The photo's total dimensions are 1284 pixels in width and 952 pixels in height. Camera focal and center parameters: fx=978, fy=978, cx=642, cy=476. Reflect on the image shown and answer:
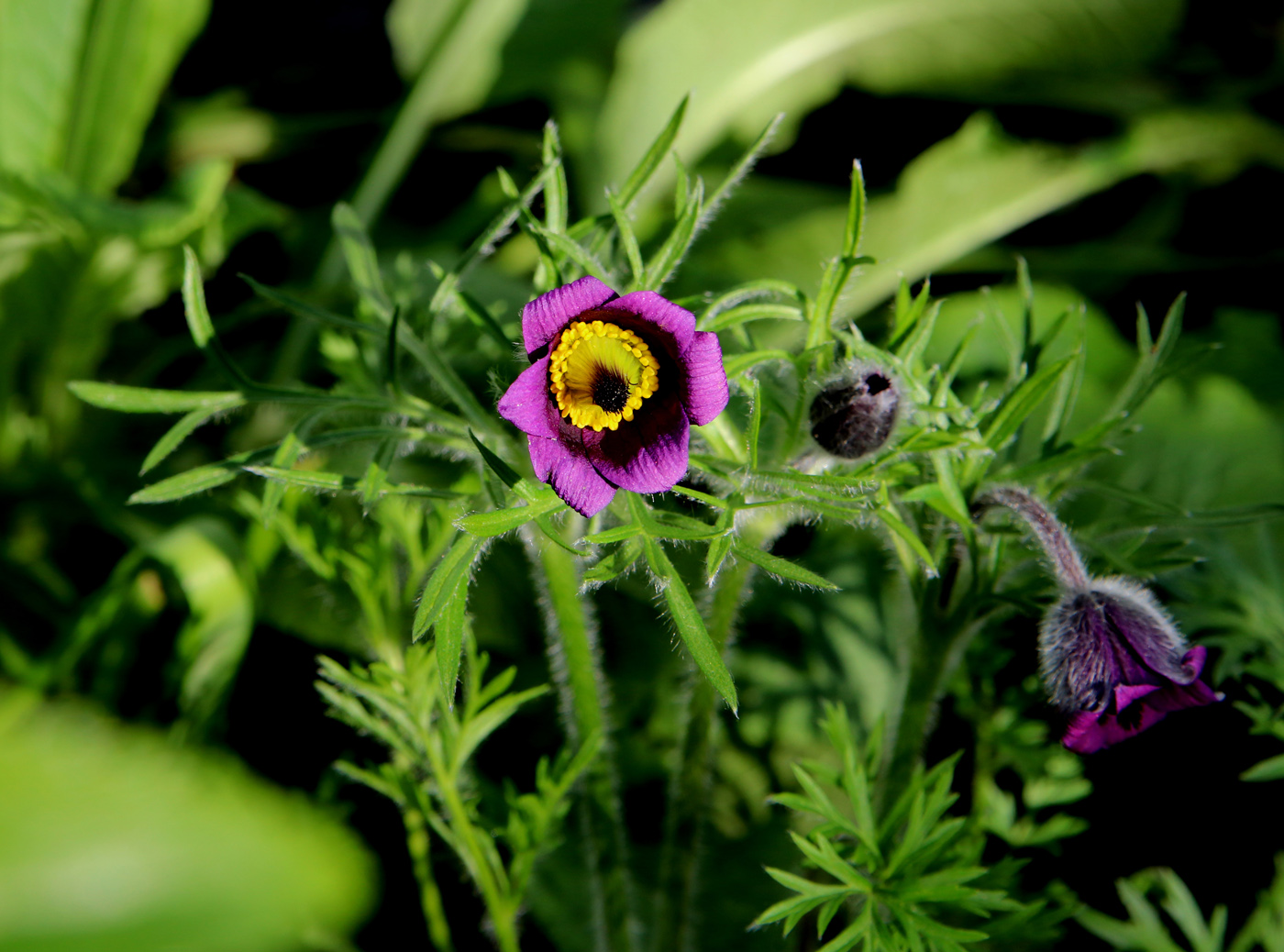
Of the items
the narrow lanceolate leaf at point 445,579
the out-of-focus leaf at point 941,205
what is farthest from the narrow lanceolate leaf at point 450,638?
the out-of-focus leaf at point 941,205

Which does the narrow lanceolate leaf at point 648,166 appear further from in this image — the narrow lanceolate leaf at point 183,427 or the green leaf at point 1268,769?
the green leaf at point 1268,769

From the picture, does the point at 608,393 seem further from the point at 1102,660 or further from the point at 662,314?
the point at 1102,660

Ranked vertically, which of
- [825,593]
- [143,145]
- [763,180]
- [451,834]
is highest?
[763,180]

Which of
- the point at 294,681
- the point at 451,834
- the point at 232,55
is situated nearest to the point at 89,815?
the point at 451,834

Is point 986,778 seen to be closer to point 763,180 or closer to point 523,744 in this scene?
point 523,744

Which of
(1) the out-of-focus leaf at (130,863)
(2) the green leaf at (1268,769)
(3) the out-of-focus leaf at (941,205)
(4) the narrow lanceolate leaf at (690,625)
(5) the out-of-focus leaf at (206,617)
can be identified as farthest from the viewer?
(3) the out-of-focus leaf at (941,205)

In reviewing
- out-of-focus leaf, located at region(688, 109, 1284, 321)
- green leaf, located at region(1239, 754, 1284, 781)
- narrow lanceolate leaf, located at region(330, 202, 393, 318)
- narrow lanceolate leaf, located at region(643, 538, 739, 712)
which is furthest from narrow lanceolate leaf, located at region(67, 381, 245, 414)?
green leaf, located at region(1239, 754, 1284, 781)

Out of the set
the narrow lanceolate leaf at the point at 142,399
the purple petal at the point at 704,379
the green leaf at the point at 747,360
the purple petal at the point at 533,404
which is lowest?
the narrow lanceolate leaf at the point at 142,399

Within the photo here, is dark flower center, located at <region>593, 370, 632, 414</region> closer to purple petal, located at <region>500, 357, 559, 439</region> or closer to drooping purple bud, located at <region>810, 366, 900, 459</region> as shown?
purple petal, located at <region>500, 357, 559, 439</region>
